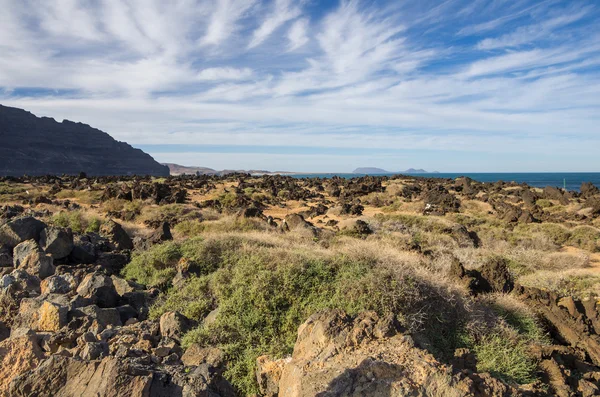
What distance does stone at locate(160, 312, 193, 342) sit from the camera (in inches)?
235

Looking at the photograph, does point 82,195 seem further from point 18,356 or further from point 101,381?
point 101,381

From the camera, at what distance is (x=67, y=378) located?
3.38 m

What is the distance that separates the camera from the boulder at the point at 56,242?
31.1ft

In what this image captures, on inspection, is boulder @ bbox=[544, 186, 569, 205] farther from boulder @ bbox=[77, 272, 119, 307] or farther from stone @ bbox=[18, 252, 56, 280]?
stone @ bbox=[18, 252, 56, 280]

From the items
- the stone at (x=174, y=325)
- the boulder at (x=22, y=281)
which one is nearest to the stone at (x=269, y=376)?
the stone at (x=174, y=325)

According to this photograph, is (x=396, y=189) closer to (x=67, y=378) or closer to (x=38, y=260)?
(x=38, y=260)

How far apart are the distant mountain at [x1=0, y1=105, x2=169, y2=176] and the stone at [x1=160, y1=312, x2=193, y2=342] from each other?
96122mm

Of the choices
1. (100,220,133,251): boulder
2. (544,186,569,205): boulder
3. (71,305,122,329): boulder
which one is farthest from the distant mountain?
(71,305,122,329): boulder

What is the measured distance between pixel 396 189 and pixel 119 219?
21658mm

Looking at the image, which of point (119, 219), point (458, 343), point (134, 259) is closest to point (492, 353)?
point (458, 343)

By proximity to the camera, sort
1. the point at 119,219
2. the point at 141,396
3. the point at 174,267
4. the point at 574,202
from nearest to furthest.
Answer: the point at 141,396 < the point at 174,267 < the point at 119,219 < the point at 574,202

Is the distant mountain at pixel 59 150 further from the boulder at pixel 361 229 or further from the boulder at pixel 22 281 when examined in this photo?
the boulder at pixel 22 281

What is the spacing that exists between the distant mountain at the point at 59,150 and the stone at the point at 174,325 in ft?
315

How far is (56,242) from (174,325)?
17.5ft
